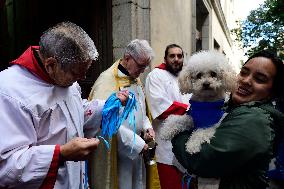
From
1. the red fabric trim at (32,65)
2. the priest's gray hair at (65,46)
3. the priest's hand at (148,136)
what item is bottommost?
the priest's hand at (148,136)

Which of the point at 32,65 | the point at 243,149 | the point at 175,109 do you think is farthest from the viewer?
the point at 175,109

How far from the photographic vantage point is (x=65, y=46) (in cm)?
182

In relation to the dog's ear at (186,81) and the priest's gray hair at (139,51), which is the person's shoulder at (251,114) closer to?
the dog's ear at (186,81)

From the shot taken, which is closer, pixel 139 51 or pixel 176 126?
pixel 176 126

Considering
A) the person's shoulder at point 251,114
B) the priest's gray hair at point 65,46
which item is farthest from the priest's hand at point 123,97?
the person's shoulder at point 251,114

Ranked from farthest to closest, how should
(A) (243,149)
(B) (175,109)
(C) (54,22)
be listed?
1. (C) (54,22)
2. (B) (175,109)
3. (A) (243,149)

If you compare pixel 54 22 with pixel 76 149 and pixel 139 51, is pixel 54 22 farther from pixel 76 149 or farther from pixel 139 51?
pixel 76 149

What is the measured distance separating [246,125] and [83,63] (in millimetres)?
889

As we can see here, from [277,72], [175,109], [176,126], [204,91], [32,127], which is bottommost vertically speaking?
[175,109]

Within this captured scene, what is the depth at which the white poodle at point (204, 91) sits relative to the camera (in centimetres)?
214

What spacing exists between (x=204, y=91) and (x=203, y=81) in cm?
8

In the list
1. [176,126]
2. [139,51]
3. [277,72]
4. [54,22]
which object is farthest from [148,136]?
[54,22]

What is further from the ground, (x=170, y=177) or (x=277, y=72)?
(x=277, y=72)

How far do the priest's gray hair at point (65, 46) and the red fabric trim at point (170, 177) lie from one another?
7.79 feet
